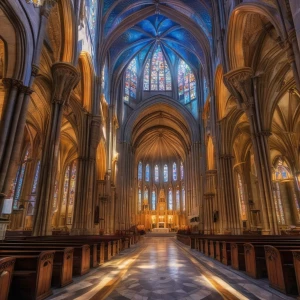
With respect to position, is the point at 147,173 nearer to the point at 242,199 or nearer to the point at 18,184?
the point at 242,199

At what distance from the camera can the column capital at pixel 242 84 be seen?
11156 millimetres

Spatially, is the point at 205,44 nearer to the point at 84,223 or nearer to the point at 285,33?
the point at 285,33

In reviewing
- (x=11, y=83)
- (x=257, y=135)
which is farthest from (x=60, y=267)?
(x=257, y=135)

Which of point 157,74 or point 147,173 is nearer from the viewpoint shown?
point 157,74

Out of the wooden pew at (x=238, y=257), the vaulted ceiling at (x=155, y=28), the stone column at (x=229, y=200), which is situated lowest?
the wooden pew at (x=238, y=257)

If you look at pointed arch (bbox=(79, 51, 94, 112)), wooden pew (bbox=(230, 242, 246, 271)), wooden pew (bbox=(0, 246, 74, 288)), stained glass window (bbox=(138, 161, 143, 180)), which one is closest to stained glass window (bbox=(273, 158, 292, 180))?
pointed arch (bbox=(79, 51, 94, 112))

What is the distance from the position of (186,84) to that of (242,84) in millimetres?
19606

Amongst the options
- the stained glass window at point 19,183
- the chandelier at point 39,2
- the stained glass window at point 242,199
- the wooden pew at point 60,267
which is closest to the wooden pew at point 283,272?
the wooden pew at point 60,267

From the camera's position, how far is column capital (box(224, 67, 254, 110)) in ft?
36.6

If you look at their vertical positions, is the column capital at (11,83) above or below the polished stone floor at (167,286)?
above

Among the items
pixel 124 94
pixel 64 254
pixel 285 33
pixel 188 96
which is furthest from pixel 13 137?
pixel 188 96

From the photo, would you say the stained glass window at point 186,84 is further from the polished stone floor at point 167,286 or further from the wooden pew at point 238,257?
the polished stone floor at point 167,286

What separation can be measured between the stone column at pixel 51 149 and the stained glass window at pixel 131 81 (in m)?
19.3

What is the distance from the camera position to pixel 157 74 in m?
32.2
